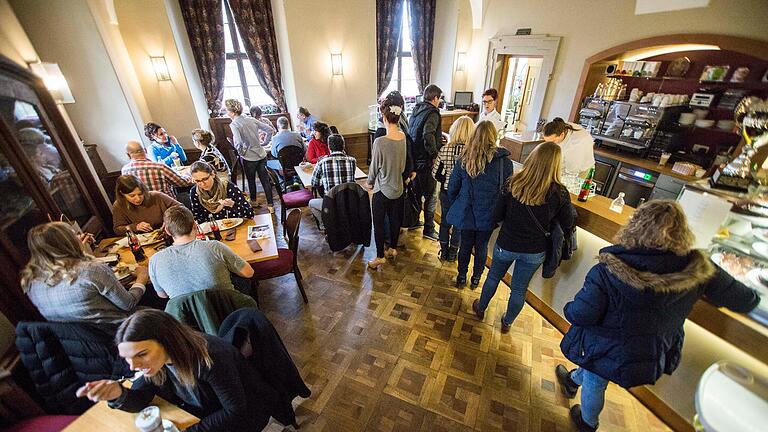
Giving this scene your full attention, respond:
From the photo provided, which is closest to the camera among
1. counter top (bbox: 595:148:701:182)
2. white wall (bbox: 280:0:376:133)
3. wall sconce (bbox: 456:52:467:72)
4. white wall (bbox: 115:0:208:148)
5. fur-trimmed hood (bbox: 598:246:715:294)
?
fur-trimmed hood (bbox: 598:246:715:294)

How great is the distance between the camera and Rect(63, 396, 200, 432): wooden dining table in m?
1.25

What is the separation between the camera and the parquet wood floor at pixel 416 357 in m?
1.98

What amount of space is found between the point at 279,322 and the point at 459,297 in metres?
1.79

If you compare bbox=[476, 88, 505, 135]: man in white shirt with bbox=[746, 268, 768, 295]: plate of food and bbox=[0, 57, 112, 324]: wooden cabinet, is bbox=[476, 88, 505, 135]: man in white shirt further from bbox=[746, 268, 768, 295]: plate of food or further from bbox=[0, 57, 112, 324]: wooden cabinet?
bbox=[0, 57, 112, 324]: wooden cabinet

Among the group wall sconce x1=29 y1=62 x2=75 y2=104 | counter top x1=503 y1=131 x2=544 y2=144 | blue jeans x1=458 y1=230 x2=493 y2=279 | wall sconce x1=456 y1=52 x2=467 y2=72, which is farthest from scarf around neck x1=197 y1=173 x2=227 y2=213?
wall sconce x1=456 y1=52 x2=467 y2=72

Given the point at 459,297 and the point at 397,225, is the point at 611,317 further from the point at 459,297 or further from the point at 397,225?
the point at 397,225

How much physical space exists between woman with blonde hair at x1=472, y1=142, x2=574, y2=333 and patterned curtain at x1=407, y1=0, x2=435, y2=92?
6.81 metres

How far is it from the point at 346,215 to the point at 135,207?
194 cm

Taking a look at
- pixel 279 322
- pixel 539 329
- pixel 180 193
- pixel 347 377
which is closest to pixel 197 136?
pixel 180 193

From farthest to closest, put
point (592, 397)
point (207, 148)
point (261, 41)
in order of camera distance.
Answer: point (261, 41) < point (207, 148) < point (592, 397)

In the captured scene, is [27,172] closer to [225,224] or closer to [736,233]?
[225,224]

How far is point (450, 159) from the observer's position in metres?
2.89

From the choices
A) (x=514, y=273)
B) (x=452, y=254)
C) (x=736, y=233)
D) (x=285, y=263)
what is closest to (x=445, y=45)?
(x=452, y=254)

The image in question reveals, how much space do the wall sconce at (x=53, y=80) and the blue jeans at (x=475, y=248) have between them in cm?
412
